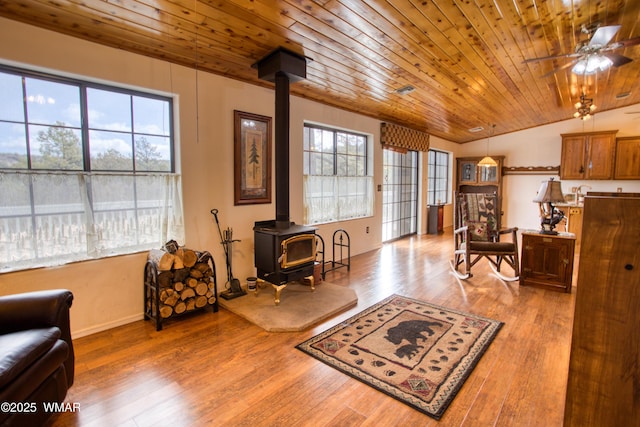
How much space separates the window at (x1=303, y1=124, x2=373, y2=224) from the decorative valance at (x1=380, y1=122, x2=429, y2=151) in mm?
418

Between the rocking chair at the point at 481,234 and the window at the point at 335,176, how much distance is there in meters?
1.56

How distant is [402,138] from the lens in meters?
6.21

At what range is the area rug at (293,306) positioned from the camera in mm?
2848

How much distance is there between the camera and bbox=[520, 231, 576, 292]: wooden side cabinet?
12.1 ft

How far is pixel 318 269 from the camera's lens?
3.83 meters

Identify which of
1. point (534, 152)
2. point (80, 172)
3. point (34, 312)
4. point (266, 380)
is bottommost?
point (266, 380)

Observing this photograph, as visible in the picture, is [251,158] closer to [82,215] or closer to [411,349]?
[82,215]

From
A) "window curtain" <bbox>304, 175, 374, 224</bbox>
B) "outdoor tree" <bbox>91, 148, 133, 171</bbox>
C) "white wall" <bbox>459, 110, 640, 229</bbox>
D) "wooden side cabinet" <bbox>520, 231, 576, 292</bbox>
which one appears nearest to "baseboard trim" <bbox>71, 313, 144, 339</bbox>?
"outdoor tree" <bbox>91, 148, 133, 171</bbox>

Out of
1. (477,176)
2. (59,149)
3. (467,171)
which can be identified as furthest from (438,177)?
(59,149)

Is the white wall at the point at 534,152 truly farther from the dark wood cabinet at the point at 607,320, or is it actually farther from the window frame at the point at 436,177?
the dark wood cabinet at the point at 607,320

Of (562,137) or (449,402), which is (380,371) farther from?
(562,137)

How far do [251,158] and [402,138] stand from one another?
11.6 feet

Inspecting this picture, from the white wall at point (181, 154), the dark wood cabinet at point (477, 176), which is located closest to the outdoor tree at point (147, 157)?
the white wall at point (181, 154)

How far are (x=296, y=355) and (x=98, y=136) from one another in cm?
239
